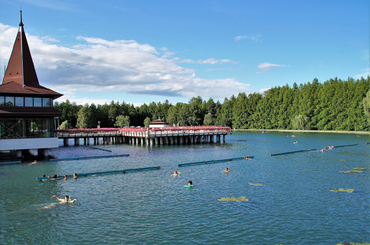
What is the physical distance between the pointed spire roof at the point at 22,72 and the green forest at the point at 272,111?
66187 millimetres

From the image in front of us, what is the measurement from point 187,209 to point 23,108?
95.3ft

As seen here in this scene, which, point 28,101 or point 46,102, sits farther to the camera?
point 46,102

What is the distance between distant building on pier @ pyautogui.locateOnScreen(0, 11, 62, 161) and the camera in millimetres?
37062

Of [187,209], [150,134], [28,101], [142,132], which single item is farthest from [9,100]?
[142,132]

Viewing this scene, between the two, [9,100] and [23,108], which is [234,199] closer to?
[23,108]

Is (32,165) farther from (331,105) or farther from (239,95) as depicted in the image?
(239,95)

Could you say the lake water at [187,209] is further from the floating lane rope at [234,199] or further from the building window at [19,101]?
the building window at [19,101]

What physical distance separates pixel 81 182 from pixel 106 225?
1157 cm

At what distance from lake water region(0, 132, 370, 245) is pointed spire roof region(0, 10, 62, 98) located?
1213 cm

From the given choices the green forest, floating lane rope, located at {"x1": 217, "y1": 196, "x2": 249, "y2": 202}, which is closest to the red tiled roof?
floating lane rope, located at {"x1": 217, "y1": 196, "x2": 249, "y2": 202}

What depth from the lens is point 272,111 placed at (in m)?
148

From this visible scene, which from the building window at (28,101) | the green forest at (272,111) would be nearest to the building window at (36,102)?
the building window at (28,101)

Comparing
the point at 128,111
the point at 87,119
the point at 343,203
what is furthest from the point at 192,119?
the point at 343,203

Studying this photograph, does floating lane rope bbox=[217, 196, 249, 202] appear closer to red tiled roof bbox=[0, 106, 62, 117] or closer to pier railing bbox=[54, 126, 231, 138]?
red tiled roof bbox=[0, 106, 62, 117]
